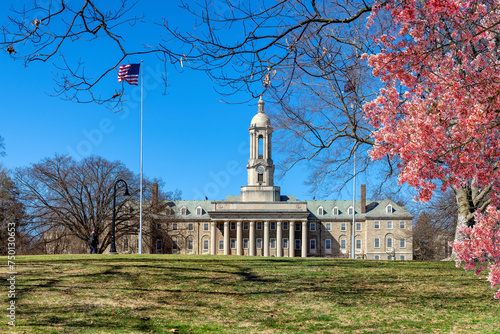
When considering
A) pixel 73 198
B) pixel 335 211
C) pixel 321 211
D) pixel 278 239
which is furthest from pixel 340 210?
pixel 73 198

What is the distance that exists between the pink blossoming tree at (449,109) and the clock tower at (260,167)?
62886 mm

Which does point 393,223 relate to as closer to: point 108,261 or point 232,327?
point 108,261

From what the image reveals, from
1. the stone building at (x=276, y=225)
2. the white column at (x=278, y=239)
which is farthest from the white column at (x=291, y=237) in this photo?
the white column at (x=278, y=239)

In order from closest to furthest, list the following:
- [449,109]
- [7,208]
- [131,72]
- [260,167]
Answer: [449,109] < [131,72] < [7,208] < [260,167]

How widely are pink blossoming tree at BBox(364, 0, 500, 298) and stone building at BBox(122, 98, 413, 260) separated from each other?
64.3 metres

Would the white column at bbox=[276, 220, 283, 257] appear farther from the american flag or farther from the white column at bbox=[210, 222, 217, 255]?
the american flag

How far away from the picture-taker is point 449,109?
6828 mm

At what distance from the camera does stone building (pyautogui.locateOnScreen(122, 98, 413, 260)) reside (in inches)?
2933

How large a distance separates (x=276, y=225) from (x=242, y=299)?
210 ft

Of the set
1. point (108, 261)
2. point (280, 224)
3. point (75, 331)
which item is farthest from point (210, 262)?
point (280, 224)

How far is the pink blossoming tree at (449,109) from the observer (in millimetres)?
6422

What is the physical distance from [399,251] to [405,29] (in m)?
73.5

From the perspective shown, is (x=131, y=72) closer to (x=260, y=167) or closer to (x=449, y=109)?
(x=449, y=109)

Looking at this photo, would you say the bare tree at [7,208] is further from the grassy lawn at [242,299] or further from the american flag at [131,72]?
the grassy lawn at [242,299]
